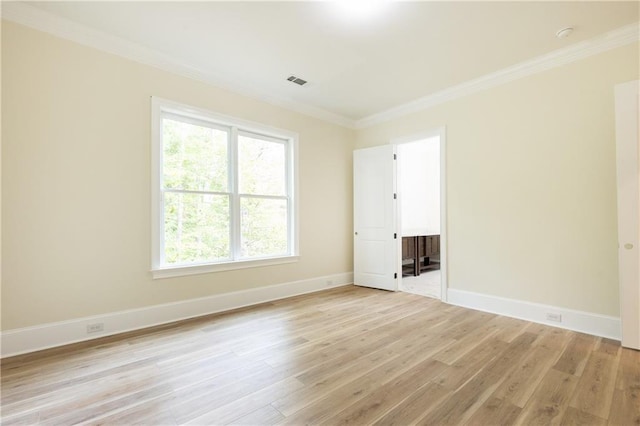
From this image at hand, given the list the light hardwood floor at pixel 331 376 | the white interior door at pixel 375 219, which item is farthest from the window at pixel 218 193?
the white interior door at pixel 375 219

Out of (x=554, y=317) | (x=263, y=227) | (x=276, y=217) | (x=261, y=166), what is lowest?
(x=554, y=317)

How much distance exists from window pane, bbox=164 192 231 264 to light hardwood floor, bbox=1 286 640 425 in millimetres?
801

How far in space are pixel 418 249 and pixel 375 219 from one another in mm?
1594

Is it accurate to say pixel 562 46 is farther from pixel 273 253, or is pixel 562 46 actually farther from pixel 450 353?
pixel 273 253

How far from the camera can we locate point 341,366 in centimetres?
230

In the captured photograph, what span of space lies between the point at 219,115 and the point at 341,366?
10.5ft

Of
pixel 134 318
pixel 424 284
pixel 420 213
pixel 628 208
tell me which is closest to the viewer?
pixel 628 208

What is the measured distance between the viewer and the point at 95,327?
2.86m

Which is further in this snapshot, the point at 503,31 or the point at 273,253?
the point at 273,253

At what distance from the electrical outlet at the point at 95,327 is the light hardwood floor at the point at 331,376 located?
118mm

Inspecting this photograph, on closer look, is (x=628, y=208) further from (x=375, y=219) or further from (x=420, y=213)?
(x=420, y=213)

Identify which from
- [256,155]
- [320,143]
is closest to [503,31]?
[320,143]

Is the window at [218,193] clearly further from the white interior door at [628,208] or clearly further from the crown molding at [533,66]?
the white interior door at [628,208]

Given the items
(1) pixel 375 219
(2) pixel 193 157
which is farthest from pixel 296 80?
(1) pixel 375 219
